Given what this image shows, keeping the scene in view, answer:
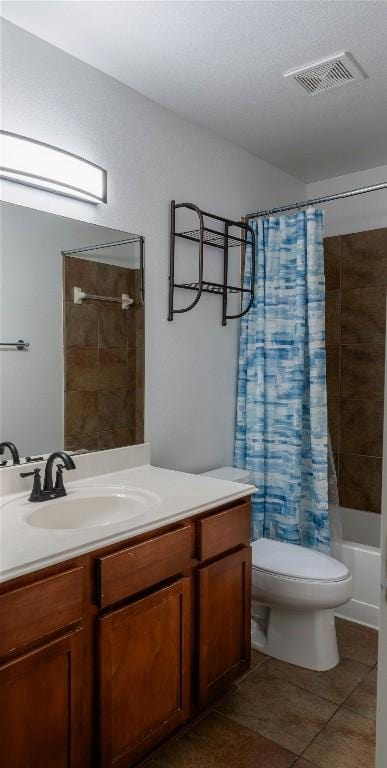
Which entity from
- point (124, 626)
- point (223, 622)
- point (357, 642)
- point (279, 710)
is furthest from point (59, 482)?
point (357, 642)

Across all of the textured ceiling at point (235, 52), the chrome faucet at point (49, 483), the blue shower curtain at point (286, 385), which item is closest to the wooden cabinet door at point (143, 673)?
the chrome faucet at point (49, 483)

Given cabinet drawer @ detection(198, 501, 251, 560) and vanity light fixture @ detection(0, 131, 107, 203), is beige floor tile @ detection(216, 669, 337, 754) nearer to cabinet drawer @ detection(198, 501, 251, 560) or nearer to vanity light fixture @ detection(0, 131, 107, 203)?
cabinet drawer @ detection(198, 501, 251, 560)

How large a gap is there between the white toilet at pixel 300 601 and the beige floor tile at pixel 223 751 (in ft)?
1.64

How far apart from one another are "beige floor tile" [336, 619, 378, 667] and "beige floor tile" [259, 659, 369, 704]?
53 mm

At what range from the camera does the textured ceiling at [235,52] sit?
1756 mm

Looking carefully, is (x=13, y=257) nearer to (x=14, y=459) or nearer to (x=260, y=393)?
(x=14, y=459)

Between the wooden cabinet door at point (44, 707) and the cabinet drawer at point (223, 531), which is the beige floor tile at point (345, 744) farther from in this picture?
the wooden cabinet door at point (44, 707)

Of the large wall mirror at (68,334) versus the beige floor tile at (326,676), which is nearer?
the large wall mirror at (68,334)

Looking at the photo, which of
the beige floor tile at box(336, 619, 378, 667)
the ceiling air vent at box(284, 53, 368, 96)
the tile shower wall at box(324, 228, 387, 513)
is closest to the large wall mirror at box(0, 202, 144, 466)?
the ceiling air vent at box(284, 53, 368, 96)

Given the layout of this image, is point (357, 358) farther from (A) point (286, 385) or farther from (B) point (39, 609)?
(B) point (39, 609)

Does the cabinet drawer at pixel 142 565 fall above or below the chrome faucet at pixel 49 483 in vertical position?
below

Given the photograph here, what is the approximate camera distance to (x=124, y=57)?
2.01 meters

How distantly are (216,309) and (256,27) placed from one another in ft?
4.16

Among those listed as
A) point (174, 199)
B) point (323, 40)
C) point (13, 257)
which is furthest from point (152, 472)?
point (323, 40)
